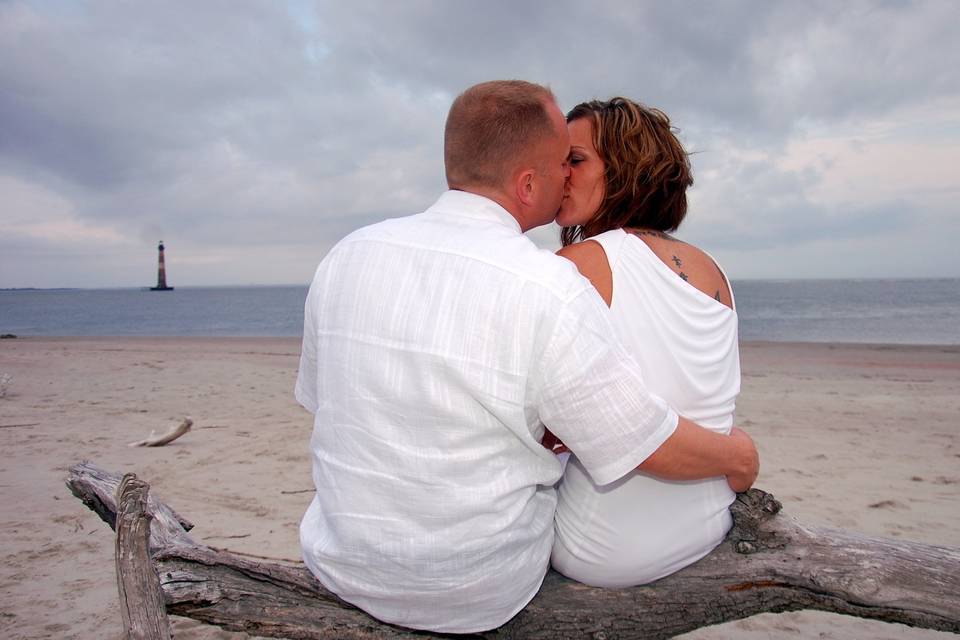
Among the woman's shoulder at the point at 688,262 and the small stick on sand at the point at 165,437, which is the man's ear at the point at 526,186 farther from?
the small stick on sand at the point at 165,437

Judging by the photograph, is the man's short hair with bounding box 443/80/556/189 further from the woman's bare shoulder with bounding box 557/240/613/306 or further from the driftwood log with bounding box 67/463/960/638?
the driftwood log with bounding box 67/463/960/638

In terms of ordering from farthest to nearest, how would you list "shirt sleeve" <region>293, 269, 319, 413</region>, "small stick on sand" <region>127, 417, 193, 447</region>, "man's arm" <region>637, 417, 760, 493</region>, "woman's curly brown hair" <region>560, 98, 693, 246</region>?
"small stick on sand" <region>127, 417, 193, 447</region> < "woman's curly brown hair" <region>560, 98, 693, 246</region> < "shirt sleeve" <region>293, 269, 319, 413</region> < "man's arm" <region>637, 417, 760, 493</region>

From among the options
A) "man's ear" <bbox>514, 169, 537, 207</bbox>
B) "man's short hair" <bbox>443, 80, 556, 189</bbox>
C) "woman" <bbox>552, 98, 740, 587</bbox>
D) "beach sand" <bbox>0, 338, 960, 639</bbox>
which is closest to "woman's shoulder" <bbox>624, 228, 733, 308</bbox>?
"woman" <bbox>552, 98, 740, 587</bbox>

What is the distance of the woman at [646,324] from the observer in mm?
1905


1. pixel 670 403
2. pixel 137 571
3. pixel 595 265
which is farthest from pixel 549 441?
pixel 137 571

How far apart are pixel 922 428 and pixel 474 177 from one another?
305 inches

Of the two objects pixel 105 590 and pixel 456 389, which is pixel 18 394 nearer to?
pixel 105 590

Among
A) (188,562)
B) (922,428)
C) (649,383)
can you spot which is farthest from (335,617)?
(922,428)

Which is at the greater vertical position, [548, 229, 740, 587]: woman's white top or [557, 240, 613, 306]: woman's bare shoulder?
[557, 240, 613, 306]: woman's bare shoulder

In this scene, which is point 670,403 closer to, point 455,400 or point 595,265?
point 595,265

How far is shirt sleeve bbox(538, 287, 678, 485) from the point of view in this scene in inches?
58.8

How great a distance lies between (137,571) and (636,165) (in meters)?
1.84

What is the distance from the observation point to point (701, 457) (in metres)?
1.79

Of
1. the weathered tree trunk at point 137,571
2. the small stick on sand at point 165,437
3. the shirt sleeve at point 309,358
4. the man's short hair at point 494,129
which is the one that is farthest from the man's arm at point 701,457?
the small stick on sand at point 165,437
